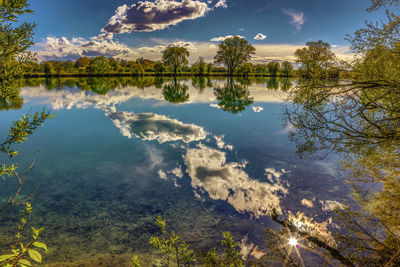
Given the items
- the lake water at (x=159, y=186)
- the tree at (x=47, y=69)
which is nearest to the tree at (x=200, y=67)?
the tree at (x=47, y=69)

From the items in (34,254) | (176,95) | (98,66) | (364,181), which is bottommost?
(364,181)

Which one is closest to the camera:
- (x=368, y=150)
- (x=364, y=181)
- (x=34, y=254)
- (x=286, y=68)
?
(x=34, y=254)

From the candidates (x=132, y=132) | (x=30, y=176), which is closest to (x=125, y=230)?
(x=30, y=176)

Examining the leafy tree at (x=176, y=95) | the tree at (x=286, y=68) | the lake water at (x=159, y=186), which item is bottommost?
the lake water at (x=159, y=186)

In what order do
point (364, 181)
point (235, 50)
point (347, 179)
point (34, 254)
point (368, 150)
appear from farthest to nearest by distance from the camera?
1. point (235, 50)
2. point (368, 150)
3. point (347, 179)
4. point (364, 181)
5. point (34, 254)

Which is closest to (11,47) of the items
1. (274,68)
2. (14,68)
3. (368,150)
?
(14,68)

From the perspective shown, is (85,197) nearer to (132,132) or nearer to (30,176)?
(30,176)

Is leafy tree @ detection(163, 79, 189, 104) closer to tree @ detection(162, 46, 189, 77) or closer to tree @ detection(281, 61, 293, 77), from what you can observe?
tree @ detection(162, 46, 189, 77)

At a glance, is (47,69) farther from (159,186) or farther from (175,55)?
(159,186)

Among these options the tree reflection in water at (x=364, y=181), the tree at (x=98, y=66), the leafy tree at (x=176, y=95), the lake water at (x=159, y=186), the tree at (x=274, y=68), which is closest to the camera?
the tree reflection in water at (x=364, y=181)

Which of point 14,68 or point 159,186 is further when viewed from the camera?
point 159,186

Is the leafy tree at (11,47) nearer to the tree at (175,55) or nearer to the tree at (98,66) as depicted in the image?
the tree at (175,55)

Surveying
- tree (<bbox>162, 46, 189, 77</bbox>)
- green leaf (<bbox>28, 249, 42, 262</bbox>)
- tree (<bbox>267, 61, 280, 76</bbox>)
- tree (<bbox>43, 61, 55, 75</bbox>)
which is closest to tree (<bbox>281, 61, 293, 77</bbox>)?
tree (<bbox>267, 61, 280, 76</bbox>)

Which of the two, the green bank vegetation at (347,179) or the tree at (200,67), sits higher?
the tree at (200,67)
